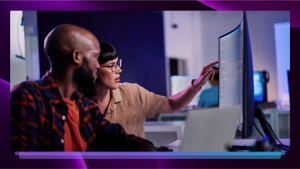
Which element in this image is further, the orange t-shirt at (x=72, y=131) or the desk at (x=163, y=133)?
the desk at (x=163, y=133)

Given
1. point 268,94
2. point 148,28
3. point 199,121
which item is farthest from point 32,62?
point 268,94

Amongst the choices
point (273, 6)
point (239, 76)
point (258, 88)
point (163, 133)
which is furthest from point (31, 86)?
point (258, 88)

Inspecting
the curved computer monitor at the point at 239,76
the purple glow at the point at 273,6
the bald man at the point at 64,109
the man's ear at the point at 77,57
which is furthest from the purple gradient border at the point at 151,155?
the purple glow at the point at 273,6

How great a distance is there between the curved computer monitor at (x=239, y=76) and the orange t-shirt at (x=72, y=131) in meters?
0.68

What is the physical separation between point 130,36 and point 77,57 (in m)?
0.69

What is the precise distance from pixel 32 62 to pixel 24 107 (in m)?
0.54

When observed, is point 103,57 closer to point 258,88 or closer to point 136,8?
point 136,8

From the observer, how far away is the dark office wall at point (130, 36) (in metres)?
1.57

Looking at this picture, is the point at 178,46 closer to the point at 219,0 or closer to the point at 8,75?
the point at 219,0

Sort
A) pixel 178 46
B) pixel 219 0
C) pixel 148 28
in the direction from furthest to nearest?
pixel 178 46
pixel 148 28
pixel 219 0

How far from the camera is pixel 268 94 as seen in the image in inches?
130

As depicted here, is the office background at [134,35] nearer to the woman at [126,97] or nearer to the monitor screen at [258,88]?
the woman at [126,97]

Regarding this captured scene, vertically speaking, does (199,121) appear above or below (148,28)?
below

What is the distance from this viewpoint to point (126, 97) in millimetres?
1665
